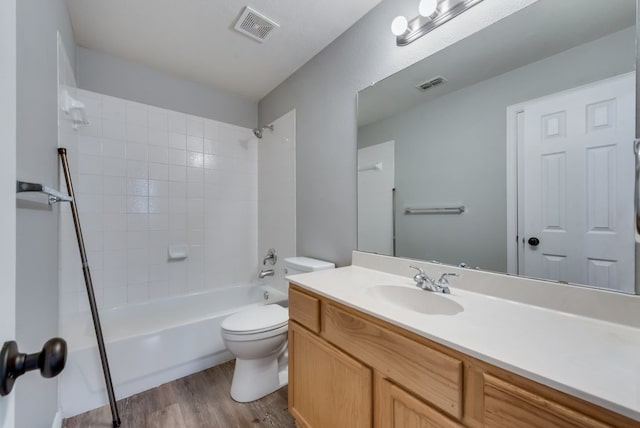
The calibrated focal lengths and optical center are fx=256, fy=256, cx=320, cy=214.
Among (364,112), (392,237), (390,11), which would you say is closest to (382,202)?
(392,237)

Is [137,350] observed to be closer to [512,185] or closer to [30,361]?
[30,361]

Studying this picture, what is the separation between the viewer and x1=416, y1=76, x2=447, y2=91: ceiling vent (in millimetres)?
1293

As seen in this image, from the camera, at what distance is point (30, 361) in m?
0.37

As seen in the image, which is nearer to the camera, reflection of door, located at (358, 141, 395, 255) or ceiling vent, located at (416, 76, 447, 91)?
ceiling vent, located at (416, 76, 447, 91)

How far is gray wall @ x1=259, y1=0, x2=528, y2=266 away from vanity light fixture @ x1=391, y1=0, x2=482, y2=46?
1.3 inches

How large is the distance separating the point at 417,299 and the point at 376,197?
2.17ft

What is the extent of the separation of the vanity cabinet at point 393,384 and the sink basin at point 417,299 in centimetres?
27

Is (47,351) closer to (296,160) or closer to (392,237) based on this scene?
(392,237)

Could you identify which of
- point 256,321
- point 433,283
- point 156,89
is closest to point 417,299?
point 433,283

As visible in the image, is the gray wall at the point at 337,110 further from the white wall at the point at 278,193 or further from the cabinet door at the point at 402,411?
the cabinet door at the point at 402,411

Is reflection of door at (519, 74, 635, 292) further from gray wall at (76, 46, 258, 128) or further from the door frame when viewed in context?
gray wall at (76, 46, 258, 128)


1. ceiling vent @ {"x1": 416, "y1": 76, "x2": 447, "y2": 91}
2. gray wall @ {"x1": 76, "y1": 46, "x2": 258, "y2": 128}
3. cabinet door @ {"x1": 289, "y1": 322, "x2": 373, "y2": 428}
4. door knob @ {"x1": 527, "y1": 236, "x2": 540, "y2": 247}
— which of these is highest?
gray wall @ {"x1": 76, "y1": 46, "x2": 258, "y2": 128}

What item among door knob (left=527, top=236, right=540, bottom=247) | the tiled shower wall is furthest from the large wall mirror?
the tiled shower wall

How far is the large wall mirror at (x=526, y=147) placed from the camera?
2.77ft
